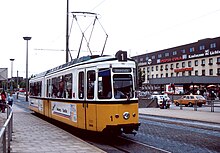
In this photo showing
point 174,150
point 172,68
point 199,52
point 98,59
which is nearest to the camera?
point 174,150

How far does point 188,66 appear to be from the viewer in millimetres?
90375

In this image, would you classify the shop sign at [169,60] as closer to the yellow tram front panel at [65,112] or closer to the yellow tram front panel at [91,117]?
the yellow tram front panel at [65,112]

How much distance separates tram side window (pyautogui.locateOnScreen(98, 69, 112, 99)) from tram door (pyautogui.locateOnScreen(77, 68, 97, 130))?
245mm

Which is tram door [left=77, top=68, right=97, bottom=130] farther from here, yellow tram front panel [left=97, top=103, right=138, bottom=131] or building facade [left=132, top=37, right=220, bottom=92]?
building facade [left=132, top=37, right=220, bottom=92]

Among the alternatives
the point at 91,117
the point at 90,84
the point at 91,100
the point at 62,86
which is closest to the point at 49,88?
the point at 62,86

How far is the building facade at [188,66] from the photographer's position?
73.6 meters

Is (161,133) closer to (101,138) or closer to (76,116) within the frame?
(101,138)

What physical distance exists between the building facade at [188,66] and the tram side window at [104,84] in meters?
57.8

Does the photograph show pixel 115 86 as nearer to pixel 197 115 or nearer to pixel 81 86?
pixel 81 86

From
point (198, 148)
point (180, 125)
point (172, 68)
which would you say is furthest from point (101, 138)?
point (172, 68)

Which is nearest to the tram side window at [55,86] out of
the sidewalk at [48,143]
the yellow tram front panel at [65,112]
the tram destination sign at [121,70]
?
the yellow tram front panel at [65,112]

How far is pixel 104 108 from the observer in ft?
38.3

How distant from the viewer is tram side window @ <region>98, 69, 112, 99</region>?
1189 cm

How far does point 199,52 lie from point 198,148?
3053 inches
